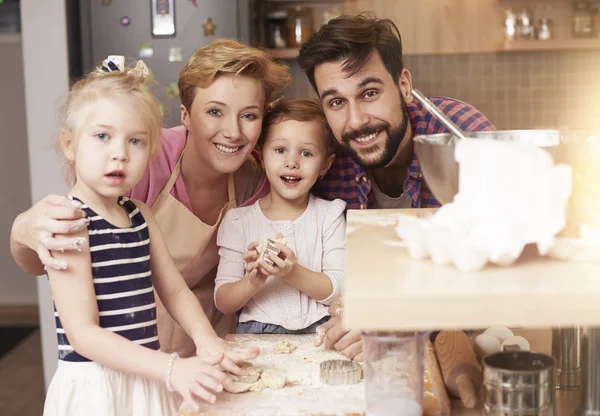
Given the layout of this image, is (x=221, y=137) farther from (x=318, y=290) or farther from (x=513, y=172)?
(x=513, y=172)

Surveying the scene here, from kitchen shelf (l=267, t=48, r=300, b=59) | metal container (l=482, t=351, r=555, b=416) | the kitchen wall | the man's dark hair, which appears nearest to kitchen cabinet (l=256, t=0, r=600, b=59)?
kitchen shelf (l=267, t=48, r=300, b=59)

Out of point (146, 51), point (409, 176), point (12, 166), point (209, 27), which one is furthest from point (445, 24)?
point (12, 166)

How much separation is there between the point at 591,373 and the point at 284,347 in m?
0.57

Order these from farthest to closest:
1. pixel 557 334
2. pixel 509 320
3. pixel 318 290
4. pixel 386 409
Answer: pixel 318 290
pixel 557 334
pixel 386 409
pixel 509 320

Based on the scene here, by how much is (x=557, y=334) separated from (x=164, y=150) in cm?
113

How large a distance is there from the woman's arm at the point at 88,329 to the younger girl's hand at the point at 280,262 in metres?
0.35

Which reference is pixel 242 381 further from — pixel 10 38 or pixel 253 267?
pixel 10 38

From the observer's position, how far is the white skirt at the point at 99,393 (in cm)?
123

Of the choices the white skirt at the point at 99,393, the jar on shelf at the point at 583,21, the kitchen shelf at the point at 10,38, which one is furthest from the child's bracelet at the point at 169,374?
the kitchen shelf at the point at 10,38

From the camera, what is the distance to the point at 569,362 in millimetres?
1128

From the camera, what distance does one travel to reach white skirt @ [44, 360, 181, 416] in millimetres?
1233

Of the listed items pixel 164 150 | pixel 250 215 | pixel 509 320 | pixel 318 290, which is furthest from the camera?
pixel 164 150

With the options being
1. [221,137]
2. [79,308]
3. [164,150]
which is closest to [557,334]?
[79,308]

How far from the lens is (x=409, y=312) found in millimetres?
683
